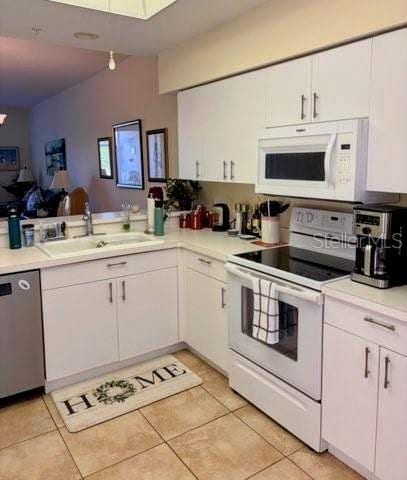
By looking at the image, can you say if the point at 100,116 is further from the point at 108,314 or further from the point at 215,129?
the point at 108,314

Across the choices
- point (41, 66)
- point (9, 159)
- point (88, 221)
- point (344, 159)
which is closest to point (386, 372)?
point (344, 159)

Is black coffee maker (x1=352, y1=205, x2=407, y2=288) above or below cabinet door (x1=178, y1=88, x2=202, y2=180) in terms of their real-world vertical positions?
below

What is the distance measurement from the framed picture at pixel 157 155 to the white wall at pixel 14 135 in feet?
17.4

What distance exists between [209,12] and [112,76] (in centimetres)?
302

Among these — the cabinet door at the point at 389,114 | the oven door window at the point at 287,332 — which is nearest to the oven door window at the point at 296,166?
the cabinet door at the point at 389,114

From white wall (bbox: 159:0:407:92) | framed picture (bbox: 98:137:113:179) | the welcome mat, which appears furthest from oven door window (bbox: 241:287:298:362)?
framed picture (bbox: 98:137:113:179)

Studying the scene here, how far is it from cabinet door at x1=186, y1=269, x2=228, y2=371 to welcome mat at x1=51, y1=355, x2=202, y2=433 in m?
0.20

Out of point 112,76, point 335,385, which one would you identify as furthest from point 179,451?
point 112,76

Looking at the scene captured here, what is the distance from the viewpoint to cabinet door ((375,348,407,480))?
170cm

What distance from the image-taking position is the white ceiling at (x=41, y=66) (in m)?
4.44

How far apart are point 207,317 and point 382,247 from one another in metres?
1.34

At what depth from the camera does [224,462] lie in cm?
208

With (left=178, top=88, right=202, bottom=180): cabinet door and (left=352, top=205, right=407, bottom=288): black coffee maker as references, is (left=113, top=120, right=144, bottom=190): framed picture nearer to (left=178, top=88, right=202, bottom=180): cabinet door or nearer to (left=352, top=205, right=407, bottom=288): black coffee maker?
(left=178, top=88, right=202, bottom=180): cabinet door

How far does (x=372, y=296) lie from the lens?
182cm
